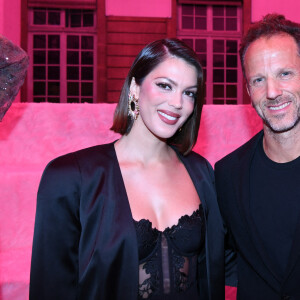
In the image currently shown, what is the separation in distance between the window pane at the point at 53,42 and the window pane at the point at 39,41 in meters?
0.11

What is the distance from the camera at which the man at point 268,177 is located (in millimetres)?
1599

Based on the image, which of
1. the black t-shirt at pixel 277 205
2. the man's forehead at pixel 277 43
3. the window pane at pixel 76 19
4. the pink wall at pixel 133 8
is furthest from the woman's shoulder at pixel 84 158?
the window pane at pixel 76 19

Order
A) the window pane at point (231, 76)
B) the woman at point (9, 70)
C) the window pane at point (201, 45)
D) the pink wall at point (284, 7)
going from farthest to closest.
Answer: the window pane at point (201, 45) → the window pane at point (231, 76) → the pink wall at point (284, 7) → the woman at point (9, 70)

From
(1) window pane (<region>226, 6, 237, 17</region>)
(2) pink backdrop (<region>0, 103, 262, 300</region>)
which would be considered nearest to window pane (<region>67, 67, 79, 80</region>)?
(1) window pane (<region>226, 6, 237, 17</region>)

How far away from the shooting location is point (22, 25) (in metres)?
6.92

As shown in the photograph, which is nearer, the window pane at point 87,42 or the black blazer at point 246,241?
the black blazer at point 246,241

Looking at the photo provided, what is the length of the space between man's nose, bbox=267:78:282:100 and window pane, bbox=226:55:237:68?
6306mm

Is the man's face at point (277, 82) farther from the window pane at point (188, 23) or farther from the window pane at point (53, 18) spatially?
the window pane at point (53, 18)

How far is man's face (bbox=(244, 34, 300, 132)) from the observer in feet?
5.54

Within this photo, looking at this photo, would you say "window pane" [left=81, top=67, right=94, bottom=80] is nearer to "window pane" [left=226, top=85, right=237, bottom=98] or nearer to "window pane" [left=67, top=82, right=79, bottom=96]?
"window pane" [left=67, top=82, right=79, bottom=96]

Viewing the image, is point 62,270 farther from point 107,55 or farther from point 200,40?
point 200,40

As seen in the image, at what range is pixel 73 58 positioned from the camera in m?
7.57

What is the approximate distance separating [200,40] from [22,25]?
3.31m

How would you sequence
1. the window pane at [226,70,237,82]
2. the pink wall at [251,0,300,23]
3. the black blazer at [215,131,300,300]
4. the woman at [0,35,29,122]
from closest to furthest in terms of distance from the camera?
1. the woman at [0,35,29,122]
2. the black blazer at [215,131,300,300]
3. the pink wall at [251,0,300,23]
4. the window pane at [226,70,237,82]
